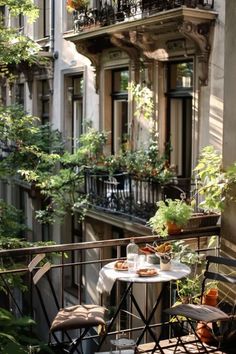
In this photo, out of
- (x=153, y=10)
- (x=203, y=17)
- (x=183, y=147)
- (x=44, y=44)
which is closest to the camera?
(x=203, y=17)

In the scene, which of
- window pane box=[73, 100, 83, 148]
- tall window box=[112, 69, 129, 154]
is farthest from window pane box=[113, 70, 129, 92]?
window pane box=[73, 100, 83, 148]

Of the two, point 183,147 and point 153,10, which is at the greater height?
point 153,10

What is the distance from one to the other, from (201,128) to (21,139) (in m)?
3.24

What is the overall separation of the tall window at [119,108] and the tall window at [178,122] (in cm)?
194

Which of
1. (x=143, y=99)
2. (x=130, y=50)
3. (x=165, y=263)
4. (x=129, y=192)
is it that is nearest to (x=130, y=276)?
(x=165, y=263)

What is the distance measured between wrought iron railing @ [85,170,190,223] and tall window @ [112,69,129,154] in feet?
4.15

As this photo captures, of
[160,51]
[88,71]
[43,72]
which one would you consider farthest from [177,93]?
[43,72]

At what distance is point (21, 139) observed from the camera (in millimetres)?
11367

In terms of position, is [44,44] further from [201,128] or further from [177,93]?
[201,128]

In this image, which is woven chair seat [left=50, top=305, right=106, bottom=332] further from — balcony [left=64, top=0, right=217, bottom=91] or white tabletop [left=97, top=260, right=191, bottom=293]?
balcony [left=64, top=0, right=217, bottom=91]

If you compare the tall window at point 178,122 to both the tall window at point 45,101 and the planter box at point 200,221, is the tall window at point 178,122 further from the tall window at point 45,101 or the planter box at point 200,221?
the tall window at point 45,101

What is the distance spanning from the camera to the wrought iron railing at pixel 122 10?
36.0ft

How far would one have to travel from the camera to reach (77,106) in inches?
668

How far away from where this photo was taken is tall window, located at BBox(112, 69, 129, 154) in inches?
568
